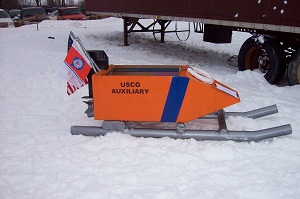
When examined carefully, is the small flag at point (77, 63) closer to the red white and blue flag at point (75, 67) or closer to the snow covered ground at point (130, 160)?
the red white and blue flag at point (75, 67)

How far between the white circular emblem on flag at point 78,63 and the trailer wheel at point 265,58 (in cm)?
505

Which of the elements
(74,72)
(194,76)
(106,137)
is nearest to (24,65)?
(74,72)

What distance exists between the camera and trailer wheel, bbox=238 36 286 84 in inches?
326

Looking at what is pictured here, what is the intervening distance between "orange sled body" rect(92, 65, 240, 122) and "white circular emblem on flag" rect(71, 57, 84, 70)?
12.8 inches

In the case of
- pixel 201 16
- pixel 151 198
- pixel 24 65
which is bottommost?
pixel 151 198

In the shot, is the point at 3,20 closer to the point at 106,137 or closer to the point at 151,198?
the point at 106,137

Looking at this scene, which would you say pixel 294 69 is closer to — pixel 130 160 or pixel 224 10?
pixel 224 10

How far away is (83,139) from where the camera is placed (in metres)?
4.95

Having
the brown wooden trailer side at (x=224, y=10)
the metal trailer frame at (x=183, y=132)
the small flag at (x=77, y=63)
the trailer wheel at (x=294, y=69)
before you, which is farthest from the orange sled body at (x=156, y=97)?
the brown wooden trailer side at (x=224, y=10)

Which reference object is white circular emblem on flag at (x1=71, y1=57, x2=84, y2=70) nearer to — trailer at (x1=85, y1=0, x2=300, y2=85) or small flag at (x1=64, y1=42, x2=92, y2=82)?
small flag at (x1=64, y1=42, x2=92, y2=82)

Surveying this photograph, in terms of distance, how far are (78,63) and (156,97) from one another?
126 cm

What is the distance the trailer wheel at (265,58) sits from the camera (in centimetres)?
829

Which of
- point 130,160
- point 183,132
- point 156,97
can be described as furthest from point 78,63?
point 183,132

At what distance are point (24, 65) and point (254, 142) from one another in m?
6.63
